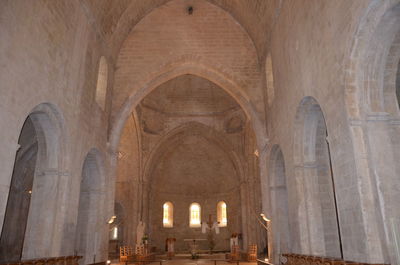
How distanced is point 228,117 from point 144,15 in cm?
1073

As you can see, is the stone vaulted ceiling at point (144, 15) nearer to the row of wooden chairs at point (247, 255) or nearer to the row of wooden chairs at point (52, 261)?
the row of wooden chairs at point (52, 261)

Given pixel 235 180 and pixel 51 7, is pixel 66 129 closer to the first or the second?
pixel 51 7

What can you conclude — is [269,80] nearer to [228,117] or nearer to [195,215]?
[228,117]

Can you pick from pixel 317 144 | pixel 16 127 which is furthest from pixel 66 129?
pixel 317 144

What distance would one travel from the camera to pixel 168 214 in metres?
28.4

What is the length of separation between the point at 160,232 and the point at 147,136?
7.93 meters

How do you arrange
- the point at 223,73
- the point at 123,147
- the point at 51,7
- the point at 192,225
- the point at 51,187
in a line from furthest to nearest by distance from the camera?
the point at 192,225 < the point at 123,147 < the point at 223,73 < the point at 51,187 < the point at 51,7

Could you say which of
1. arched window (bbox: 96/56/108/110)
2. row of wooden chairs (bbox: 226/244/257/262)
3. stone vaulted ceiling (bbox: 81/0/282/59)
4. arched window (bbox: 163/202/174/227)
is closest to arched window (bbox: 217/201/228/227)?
arched window (bbox: 163/202/174/227)

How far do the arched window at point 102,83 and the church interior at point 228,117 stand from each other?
7 centimetres

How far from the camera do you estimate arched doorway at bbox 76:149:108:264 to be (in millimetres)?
13547

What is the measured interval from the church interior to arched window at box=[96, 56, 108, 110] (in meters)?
0.07

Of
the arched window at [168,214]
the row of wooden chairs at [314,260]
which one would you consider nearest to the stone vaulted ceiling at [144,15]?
the row of wooden chairs at [314,260]

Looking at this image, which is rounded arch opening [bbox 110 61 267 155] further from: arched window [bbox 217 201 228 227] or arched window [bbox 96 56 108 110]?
arched window [bbox 217 201 228 227]

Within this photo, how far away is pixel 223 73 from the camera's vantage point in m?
16.7
